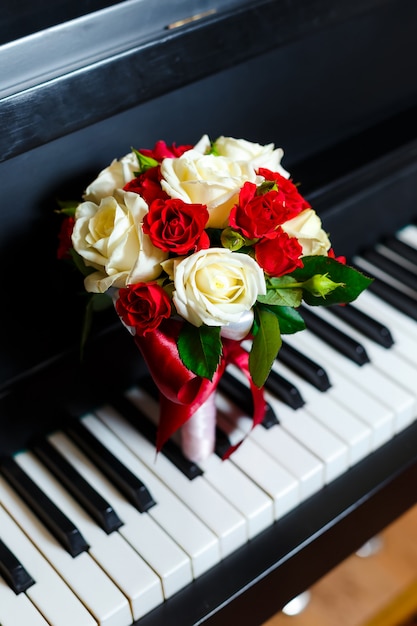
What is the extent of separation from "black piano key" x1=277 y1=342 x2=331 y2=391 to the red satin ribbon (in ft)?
0.67

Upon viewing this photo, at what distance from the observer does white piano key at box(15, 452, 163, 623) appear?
109 cm

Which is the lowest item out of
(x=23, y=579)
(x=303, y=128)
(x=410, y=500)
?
(x=410, y=500)

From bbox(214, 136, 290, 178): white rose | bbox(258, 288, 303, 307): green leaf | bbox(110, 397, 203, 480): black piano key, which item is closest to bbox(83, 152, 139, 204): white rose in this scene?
bbox(214, 136, 290, 178): white rose

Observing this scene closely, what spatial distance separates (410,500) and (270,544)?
276mm

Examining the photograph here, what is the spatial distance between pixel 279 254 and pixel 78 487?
443 mm

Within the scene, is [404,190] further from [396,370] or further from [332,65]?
[396,370]

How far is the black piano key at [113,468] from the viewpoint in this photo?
3.86 feet

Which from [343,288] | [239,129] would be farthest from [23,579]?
[239,129]

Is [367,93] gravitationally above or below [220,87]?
below

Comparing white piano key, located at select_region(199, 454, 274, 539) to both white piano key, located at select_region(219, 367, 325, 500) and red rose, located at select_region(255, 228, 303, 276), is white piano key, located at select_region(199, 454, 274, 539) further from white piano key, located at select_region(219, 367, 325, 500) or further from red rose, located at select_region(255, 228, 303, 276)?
red rose, located at select_region(255, 228, 303, 276)

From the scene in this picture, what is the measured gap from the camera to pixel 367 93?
A: 1559 millimetres

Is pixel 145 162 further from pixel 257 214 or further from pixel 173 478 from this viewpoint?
pixel 173 478

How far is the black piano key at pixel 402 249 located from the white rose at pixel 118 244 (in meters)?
0.70

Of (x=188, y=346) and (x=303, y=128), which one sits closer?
(x=188, y=346)
